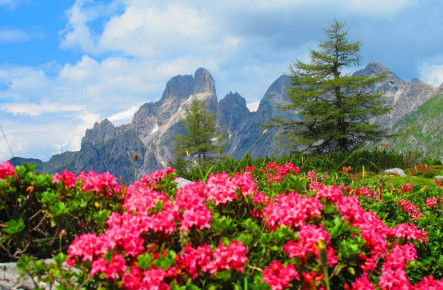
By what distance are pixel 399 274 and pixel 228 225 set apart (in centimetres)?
140

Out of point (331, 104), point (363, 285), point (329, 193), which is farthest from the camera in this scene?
point (331, 104)

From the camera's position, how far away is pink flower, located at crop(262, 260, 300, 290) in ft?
7.39

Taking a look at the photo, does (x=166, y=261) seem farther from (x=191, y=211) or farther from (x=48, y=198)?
(x=48, y=198)

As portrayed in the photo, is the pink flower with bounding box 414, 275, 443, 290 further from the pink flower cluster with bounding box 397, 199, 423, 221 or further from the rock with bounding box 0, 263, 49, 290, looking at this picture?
the rock with bounding box 0, 263, 49, 290

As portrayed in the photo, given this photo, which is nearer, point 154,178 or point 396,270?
point 396,270

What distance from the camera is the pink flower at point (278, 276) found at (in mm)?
2252

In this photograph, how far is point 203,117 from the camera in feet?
126

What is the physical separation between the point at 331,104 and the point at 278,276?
98.1 ft

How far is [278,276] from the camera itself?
231 cm

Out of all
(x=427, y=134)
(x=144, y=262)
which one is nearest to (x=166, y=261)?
(x=144, y=262)

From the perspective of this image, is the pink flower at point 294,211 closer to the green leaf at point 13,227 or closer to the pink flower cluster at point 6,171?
the green leaf at point 13,227

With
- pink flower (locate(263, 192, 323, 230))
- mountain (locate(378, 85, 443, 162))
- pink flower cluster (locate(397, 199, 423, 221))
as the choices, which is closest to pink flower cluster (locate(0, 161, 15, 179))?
pink flower (locate(263, 192, 323, 230))

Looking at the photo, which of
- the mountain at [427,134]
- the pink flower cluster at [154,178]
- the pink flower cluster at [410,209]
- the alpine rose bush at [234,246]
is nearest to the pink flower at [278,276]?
the alpine rose bush at [234,246]

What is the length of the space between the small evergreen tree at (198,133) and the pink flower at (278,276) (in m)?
32.5
